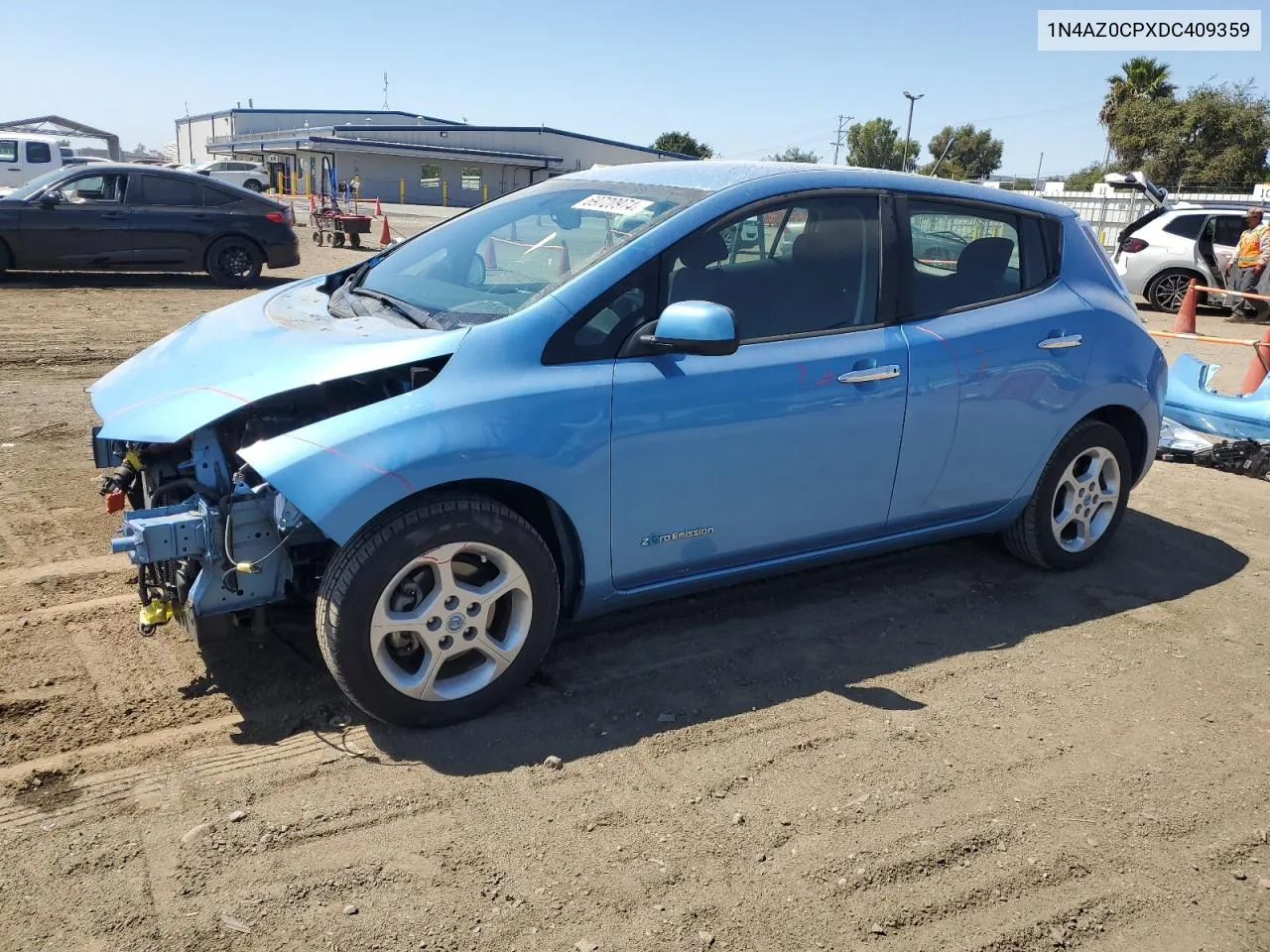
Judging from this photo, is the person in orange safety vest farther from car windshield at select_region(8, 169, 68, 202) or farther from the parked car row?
car windshield at select_region(8, 169, 68, 202)

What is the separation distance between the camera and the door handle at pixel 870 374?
3818 millimetres

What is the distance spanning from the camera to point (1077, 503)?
Result: 15.9 ft

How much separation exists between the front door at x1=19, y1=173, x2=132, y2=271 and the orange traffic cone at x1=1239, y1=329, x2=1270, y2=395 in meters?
12.7

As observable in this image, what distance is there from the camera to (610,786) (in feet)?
10.1

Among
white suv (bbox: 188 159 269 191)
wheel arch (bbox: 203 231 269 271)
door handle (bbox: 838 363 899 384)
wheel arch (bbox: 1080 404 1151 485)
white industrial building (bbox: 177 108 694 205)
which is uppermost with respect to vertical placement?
white industrial building (bbox: 177 108 694 205)

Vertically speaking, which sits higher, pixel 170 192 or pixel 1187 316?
pixel 170 192

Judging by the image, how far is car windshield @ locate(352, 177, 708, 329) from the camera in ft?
11.8

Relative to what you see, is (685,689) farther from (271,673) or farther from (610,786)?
(271,673)

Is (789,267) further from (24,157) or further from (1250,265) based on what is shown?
(24,157)

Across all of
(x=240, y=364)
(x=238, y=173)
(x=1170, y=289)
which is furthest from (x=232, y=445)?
(x=238, y=173)

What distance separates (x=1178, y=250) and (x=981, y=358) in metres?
14.2

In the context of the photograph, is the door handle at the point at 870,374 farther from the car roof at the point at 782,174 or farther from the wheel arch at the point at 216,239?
the wheel arch at the point at 216,239

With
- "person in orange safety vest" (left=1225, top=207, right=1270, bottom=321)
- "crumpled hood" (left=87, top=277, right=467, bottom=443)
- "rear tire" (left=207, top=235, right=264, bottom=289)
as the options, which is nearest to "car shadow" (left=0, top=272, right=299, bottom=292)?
"rear tire" (left=207, top=235, right=264, bottom=289)

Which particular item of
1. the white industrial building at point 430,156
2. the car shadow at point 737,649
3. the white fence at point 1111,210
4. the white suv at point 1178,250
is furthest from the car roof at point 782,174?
the white industrial building at point 430,156
